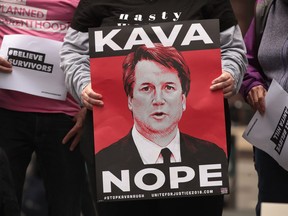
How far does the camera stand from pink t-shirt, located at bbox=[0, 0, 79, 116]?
245 inches

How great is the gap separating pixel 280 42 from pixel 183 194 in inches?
40.4

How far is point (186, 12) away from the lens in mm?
5457

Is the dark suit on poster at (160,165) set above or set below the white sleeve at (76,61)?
below

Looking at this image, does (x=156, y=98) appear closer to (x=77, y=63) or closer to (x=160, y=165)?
(x=160, y=165)

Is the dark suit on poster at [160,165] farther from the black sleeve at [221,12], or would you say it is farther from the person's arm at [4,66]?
the person's arm at [4,66]

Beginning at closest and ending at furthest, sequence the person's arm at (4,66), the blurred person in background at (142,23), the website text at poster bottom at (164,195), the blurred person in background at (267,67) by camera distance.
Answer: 1. the website text at poster bottom at (164,195)
2. the blurred person in background at (142,23)
3. the blurred person in background at (267,67)
4. the person's arm at (4,66)

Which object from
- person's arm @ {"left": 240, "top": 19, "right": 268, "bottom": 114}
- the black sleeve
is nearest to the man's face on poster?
the black sleeve

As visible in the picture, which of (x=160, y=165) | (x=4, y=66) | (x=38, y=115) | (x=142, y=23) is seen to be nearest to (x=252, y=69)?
(x=142, y=23)

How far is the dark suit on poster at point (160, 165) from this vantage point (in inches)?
209

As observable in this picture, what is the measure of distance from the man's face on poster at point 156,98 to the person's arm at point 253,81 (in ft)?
2.37

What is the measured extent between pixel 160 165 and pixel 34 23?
1.28m

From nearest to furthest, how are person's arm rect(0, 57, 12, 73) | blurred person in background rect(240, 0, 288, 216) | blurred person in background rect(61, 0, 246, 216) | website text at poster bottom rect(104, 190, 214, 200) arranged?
website text at poster bottom rect(104, 190, 214, 200) < blurred person in background rect(61, 0, 246, 216) < blurred person in background rect(240, 0, 288, 216) < person's arm rect(0, 57, 12, 73)

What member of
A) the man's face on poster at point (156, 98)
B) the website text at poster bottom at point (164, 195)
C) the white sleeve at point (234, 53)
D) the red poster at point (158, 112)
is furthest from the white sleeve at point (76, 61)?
the white sleeve at point (234, 53)

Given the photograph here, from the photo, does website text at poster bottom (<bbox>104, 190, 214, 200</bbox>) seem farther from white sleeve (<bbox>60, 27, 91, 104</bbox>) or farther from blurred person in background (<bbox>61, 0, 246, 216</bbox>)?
white sleeve (<bbox>60, 27, 91, 104</bbox>)
